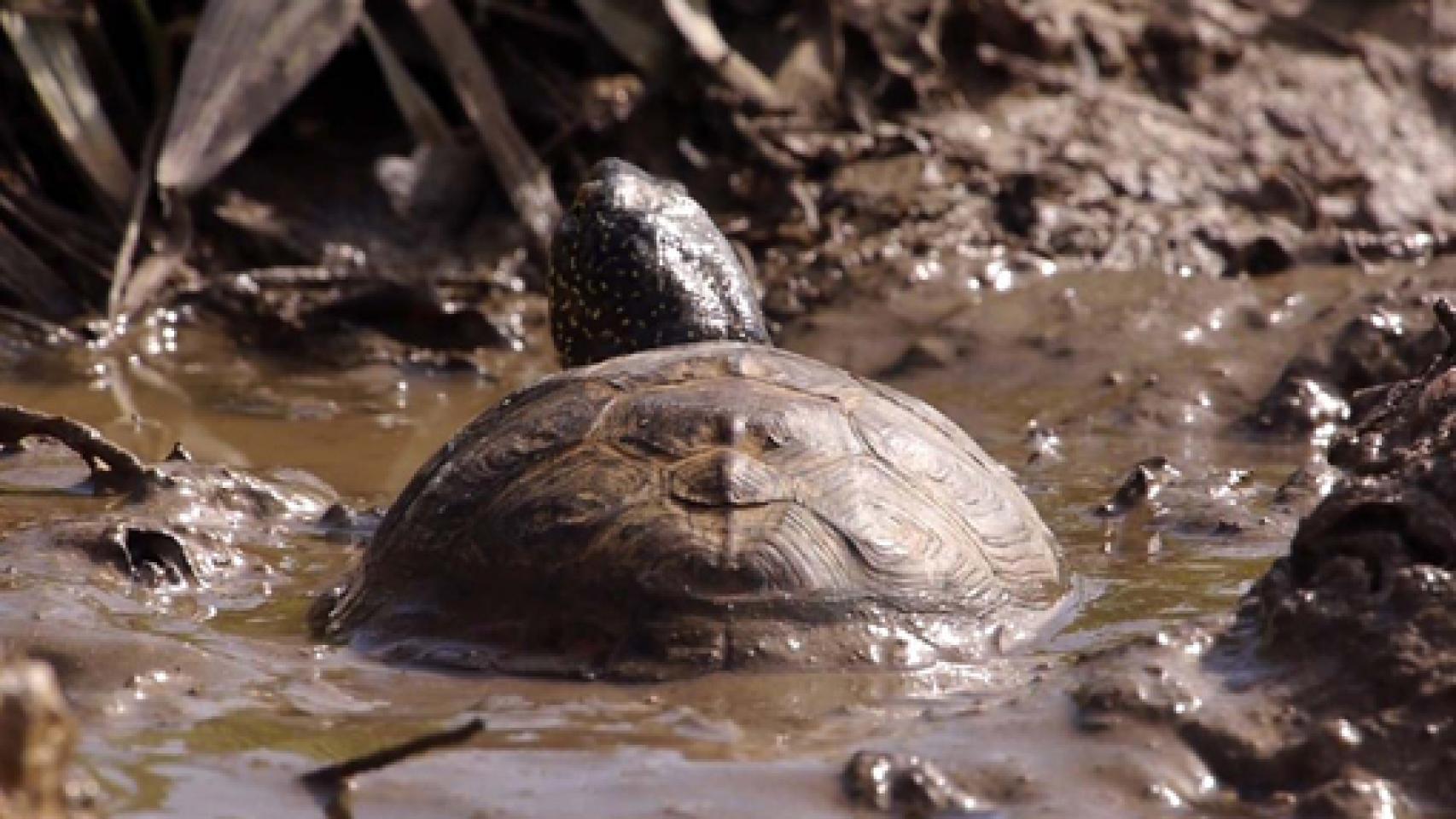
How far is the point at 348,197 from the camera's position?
680cm

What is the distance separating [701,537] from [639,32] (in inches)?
152

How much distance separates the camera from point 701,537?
3.23 metres

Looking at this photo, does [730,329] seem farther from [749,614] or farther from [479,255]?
[479,255]

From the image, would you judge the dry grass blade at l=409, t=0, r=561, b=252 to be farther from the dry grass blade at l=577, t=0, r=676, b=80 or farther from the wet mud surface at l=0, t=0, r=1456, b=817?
the dry grass blade at l=577, t=0, r=676, b=80

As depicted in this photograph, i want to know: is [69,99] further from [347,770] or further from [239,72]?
[347,770]

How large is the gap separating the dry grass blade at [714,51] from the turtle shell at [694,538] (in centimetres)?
320

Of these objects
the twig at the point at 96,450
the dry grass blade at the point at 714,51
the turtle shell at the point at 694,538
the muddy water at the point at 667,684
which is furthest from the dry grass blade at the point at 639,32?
the turtle shell at the point at 694,538

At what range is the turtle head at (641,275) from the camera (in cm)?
471

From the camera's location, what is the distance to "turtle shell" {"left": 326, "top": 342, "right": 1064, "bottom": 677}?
321 centimetres

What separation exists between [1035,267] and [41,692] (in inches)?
199

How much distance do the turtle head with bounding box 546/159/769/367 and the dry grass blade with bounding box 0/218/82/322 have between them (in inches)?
78.3

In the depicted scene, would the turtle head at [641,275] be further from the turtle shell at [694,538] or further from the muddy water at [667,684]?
the turtle shell at [694,538]

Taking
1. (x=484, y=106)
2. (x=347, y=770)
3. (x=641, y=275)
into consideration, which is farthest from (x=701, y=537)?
(x=484, y=106)

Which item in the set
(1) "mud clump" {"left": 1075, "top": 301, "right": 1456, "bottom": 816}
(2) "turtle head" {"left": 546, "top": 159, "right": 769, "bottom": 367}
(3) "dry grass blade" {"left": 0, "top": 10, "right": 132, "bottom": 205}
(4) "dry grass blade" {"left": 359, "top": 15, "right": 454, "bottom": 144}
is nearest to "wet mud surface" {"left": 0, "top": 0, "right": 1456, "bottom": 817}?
(1) "mud clump" {"left": 1075, "top": 301, "right": 1456, "bottom": 816}
